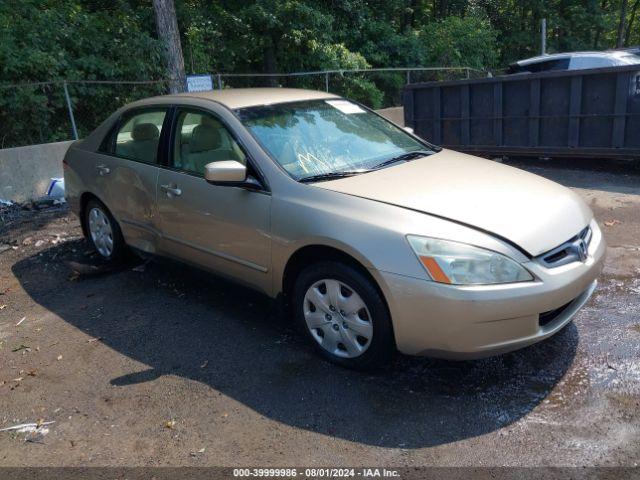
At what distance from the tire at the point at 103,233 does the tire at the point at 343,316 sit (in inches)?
97.3

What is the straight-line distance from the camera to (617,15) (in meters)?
33.1

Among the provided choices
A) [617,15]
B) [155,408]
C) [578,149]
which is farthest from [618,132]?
[617,15]

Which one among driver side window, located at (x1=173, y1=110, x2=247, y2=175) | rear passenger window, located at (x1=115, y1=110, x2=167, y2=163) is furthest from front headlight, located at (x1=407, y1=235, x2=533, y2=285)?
rear passenger window, located at (x1=115, y1=110, x2=167, y2=163)

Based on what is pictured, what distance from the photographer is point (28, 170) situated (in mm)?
8797

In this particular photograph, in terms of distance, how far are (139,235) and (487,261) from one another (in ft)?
10.6

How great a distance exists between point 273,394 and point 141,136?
2.78 metres

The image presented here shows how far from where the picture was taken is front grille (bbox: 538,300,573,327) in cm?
322

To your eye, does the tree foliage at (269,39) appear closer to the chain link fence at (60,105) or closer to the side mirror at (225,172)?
the chain link fence at (60,105)

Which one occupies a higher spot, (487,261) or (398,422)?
(487,261)

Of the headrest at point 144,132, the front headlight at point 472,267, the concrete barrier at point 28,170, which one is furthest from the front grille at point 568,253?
the concrete barrier at point 28,170

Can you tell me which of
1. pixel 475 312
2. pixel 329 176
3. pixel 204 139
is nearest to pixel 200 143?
pixel 204 139

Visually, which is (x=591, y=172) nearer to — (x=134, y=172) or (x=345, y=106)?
(x=345, y=106)

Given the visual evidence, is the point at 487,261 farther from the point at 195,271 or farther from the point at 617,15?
the point at 617,15

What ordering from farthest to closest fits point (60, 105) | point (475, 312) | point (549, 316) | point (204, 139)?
point (60, 105) < point (204, 139) < point (549, 316) < point (475, 312)
